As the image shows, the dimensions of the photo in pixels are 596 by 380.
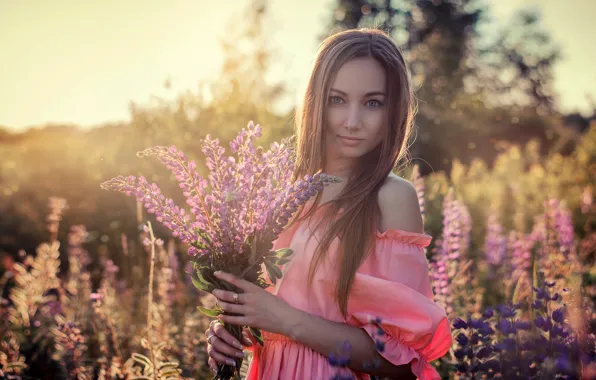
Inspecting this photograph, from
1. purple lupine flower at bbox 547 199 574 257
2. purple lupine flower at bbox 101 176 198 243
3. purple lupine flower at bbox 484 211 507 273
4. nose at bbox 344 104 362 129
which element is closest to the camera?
purple lupine flower at bbox 101 176 198 243

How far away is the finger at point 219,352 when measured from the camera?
1916mm

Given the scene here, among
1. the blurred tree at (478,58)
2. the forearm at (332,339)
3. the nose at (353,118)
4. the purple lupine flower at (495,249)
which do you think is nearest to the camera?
the forearm at (332,339)

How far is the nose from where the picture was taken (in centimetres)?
232

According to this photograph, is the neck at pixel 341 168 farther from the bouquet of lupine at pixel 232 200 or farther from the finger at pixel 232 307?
the finger at pixel 232 307

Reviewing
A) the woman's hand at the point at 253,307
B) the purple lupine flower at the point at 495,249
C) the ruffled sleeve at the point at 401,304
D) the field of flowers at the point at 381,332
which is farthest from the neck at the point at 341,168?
the purple lupine flower at the point at 495,249

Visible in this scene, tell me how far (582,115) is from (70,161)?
95.8 ft

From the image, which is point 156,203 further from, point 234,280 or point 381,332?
point 381,332

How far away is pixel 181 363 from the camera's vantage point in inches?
152

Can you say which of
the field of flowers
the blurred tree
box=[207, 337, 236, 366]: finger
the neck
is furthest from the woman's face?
the blurred tree

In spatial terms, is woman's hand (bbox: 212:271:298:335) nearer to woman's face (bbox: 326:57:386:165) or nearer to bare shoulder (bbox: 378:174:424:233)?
bare shoulder (bbox: 378:174:424:233)

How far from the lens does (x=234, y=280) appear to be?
1.84 meters

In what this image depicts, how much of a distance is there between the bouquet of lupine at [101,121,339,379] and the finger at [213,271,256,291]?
0.10 feet

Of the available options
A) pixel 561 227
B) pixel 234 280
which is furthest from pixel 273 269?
pixel 561 227

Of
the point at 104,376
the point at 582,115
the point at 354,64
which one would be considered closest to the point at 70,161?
the point at 104,376
